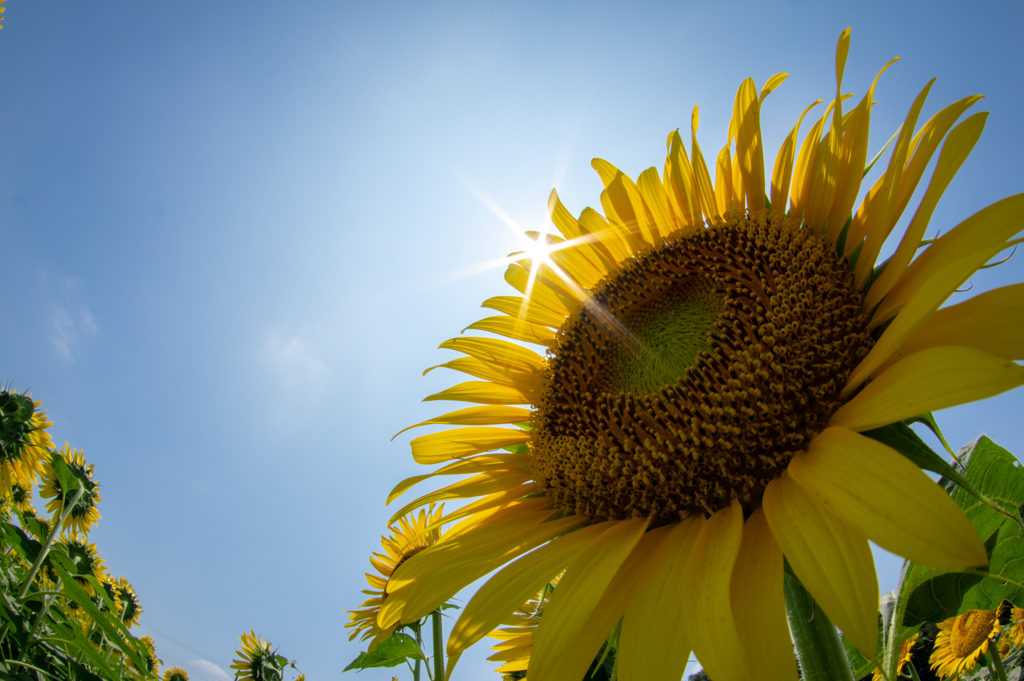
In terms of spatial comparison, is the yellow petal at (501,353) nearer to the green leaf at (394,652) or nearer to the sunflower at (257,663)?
the green leaf at (394,652)

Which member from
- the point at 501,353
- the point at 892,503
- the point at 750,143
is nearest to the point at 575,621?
the point at 892,503

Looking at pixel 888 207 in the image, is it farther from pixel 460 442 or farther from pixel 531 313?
pixel 460 442

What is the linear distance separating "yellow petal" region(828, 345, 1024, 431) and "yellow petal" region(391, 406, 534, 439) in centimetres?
134

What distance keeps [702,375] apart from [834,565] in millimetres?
763

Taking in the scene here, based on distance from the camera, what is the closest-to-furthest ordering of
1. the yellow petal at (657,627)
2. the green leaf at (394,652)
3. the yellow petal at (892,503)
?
the yellow petal at (892,503) → the yellow petal at (657,627) → the green leaf at (394,652)

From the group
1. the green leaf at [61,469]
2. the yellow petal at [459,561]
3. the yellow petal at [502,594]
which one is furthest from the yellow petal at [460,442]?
the green leaf at [61,469]

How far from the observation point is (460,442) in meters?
2.33

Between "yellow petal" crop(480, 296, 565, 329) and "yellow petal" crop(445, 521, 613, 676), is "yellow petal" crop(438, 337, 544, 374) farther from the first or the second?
"yellow petal" crop(445, 521, 613, 676)

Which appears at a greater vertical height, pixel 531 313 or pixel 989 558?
pixel 531 313

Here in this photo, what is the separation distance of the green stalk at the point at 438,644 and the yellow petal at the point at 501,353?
1.40 m

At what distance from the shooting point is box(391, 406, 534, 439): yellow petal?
7.52 ft

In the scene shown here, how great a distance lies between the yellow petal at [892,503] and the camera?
0.86 m

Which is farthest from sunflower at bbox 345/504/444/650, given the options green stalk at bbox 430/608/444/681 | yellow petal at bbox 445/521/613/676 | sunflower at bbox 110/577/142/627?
sunflower at bbox 110/577/142/627

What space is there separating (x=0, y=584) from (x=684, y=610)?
351 centimetres
